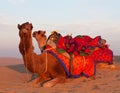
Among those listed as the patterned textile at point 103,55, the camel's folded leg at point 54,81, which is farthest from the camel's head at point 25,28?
the patterned textile at point 103,55

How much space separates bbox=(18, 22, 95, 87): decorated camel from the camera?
8.09 m

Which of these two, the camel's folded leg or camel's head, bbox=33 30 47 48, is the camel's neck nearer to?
the camel's folded leg

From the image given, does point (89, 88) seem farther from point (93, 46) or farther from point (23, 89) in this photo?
point (93, 46)

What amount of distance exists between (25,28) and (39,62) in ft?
3.19

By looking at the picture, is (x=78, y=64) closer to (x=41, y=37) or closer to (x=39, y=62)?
(x=39, y=62)

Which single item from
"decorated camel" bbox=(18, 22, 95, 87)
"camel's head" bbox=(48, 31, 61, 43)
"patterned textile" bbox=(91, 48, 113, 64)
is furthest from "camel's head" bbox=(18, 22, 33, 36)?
"patterned textile" bbox=(91, 48, 113, 64)

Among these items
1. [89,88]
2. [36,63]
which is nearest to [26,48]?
[36,63]

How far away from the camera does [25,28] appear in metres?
8.05

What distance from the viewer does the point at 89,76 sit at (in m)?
9.23

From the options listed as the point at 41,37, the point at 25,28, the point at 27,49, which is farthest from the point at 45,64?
the point at 25,28

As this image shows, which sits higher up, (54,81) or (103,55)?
(103,55)

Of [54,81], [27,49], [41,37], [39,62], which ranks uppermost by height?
Result: [41,37]

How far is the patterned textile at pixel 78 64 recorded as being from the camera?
8.82 meters

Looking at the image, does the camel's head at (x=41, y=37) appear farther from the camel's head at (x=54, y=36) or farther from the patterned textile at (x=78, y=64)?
the patterned textile at (x=78, y=64)
